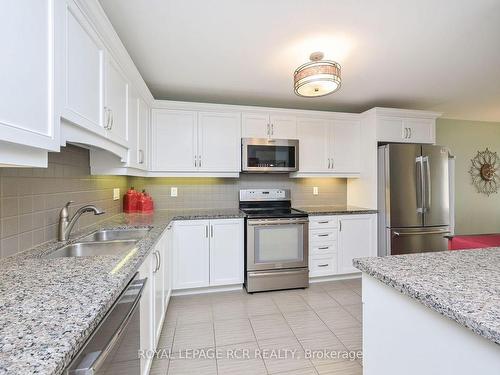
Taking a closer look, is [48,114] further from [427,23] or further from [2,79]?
[427,23]

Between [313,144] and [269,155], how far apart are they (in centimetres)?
64

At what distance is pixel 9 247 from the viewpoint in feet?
3.90

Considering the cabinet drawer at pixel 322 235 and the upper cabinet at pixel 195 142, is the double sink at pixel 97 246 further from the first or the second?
the cabinet drawer at pixel 322 235

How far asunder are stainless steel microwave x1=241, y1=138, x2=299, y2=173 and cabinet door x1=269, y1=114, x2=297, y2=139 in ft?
0.31

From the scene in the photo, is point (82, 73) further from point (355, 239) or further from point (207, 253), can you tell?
point (355, 239)

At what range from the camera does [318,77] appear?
1835mm

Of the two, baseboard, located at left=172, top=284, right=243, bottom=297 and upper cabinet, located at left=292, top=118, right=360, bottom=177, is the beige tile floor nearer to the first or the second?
baseboard, located at left=172, top=284, right=243, bottom=297

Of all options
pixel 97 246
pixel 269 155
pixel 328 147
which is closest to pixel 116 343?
pixel 97 246

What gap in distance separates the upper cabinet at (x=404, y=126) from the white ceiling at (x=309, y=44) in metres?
0.23

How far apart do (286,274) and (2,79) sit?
8.85 ft

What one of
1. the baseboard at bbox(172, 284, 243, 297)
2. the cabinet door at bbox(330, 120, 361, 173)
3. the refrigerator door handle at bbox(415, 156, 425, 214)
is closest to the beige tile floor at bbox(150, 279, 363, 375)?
the baseboard at bbox(172, 284, 243, 297)

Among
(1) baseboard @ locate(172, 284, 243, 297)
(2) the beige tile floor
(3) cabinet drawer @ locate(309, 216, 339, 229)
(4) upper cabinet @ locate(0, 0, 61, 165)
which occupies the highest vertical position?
(4) upper cabinet @ locate(0, 0, 61, 165)

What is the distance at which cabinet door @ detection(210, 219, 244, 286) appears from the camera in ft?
8.83

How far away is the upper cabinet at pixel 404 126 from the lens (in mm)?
3102
